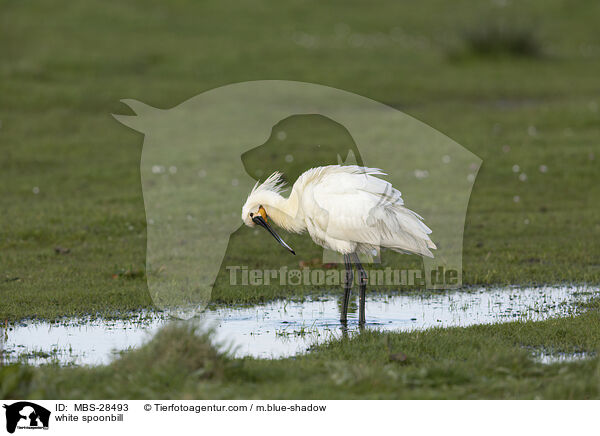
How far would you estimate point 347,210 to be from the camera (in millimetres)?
9336

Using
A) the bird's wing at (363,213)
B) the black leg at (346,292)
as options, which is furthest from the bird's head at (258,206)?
the black leg at (346,292)

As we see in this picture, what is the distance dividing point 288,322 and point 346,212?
1.34 metres

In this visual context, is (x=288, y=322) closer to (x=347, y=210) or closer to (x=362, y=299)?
(x=362, y=299)

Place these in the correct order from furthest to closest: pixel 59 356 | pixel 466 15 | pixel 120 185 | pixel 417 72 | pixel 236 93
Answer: pixel 466 15 → pixel 417 72 → pixel 236 93 → pixel 120 185 → pixel 59 356

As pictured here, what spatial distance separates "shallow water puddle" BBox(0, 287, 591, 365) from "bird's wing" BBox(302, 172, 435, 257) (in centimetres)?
82

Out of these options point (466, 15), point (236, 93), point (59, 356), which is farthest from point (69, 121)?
point (466, 15)

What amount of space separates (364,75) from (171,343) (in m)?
18.4

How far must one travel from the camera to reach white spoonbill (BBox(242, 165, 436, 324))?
30.7 ft

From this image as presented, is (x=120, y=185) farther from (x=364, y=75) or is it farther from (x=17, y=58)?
(x=17, y=58)

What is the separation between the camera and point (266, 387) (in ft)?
21.9

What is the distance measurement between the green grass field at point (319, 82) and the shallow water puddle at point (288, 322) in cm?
45

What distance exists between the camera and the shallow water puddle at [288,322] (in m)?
8.22

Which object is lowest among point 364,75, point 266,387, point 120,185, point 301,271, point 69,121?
point 266,387
